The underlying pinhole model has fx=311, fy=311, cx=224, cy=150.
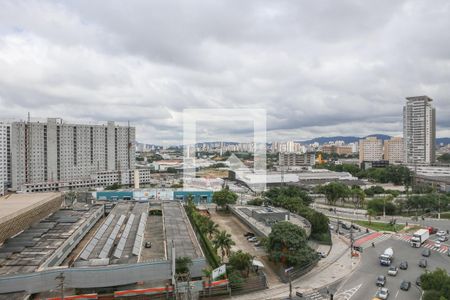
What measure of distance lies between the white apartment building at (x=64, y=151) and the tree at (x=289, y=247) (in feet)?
104

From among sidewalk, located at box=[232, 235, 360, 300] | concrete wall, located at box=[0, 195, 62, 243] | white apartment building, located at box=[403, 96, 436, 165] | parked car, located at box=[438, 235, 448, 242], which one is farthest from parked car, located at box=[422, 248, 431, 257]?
white apartment building, located at box=[403, 96, 436, 165]

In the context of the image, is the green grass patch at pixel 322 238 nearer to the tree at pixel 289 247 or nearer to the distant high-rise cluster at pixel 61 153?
the tree at pixel 289 247

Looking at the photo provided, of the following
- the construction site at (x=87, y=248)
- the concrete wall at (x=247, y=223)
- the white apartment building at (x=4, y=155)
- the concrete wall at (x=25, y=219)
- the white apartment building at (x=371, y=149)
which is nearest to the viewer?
the construction site at (x=87, y=248)

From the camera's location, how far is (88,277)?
32.0 ft

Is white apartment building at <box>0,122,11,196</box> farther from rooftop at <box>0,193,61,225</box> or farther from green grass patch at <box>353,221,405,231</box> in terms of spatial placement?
green grass patch at <box>353,221,405,231</box>

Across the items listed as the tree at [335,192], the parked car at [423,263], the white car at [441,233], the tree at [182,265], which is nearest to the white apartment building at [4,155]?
the tree at [182,265]

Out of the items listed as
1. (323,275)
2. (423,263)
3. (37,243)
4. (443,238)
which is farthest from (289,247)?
(443,238)

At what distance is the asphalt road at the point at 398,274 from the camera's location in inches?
429

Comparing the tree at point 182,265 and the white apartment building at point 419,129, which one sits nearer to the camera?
the tree at point 182,265

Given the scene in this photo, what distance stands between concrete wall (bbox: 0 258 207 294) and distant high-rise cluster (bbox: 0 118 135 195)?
2854 cm

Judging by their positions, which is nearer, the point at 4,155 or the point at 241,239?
the point at 241,239

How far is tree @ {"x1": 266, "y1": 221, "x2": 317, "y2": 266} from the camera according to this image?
12216mm

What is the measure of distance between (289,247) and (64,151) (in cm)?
3363

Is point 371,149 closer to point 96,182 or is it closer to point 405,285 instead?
point 96,182
